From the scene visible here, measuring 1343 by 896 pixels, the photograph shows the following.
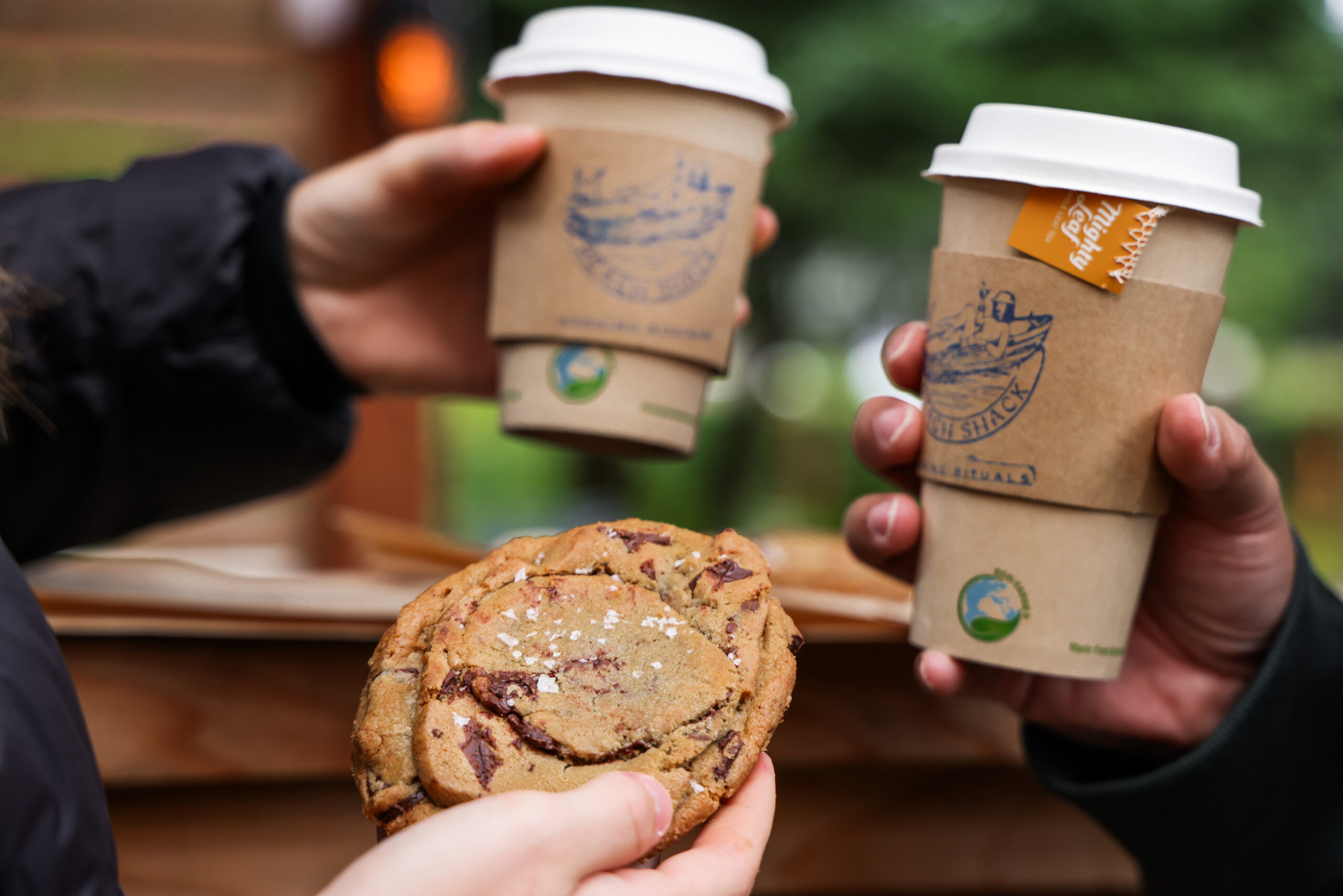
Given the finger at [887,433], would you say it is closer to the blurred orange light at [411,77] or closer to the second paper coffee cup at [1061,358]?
the second paper coffee cup at [1061,358]

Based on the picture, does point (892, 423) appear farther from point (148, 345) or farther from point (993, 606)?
point (148, 345)

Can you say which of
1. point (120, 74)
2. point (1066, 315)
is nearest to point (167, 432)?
point (1066, 315)

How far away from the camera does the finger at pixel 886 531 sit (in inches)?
49.1

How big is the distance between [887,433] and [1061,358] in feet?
0.79

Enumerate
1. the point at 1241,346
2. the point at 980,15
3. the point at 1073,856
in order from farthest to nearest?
the point at 1241,346 → the point at 980,15 → the point at 1073,856

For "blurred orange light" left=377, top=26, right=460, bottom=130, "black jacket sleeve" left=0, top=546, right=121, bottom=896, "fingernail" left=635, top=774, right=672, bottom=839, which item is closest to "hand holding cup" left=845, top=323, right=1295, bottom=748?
"fingernail" left=635, top=774, right=672, bottom=839

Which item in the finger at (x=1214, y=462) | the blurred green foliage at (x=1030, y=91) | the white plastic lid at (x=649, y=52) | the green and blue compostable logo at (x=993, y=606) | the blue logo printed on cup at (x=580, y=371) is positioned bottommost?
the green and blue compostable logo at (x=993, y=606)

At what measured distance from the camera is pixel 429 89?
3.44 meters

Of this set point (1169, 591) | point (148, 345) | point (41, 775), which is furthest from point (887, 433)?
point (148, 345)

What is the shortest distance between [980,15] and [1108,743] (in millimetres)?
5203

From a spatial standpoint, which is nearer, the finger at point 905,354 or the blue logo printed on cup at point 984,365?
the blue logo printed on cup at point 984,365

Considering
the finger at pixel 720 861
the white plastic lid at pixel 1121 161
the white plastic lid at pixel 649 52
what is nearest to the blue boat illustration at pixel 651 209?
the white plastic lid at pixel 649 52

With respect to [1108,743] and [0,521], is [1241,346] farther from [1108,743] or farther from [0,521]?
[0,521]

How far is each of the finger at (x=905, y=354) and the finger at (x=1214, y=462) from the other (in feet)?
1.03
